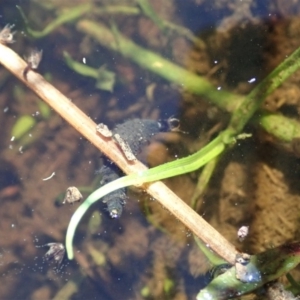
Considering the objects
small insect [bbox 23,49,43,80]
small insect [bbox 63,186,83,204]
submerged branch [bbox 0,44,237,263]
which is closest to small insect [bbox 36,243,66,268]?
small insect [bbox 63,186,83,204]

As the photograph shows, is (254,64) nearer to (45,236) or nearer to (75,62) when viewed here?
(75,62)

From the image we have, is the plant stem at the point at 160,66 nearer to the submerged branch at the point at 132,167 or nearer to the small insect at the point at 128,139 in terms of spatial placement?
the small insect at the point at 128,139

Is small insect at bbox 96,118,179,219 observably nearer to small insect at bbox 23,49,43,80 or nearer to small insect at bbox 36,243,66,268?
small insect at bbox 36,243,66,268

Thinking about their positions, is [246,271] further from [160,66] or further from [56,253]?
[160,66]

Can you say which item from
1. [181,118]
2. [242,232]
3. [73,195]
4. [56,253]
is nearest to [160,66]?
[181,118]

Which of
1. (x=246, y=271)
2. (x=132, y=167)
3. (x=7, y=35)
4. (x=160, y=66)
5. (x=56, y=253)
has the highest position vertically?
(x=7, y=35)

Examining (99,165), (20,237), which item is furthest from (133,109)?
(20,237)

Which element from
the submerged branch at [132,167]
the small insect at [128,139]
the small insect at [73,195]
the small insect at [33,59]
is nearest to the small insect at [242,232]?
the submerged branch at [132,167]
